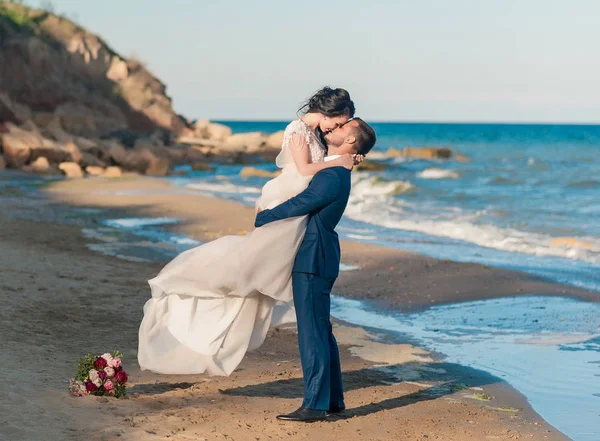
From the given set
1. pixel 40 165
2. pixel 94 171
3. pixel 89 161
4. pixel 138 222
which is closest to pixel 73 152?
pixel 89 161

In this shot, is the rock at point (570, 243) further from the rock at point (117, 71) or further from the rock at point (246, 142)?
the rock at point (117, 71)

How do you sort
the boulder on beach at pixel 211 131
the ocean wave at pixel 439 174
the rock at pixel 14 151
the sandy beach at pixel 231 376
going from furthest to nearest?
the boulder on beach at pixel 211 131 → the ocean wave at pixel 439 174 → the rock at pixel 14 151 → the sandy beach at pixel 231 376

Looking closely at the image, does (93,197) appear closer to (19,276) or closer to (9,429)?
(19,276)

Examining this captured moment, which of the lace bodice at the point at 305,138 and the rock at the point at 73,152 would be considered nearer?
the lace bodice at the point at 305,138

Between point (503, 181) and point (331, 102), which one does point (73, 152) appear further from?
point (331, 102)

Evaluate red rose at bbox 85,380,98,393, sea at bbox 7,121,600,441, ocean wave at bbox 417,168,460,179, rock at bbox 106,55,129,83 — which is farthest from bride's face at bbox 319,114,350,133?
rock at bbox 106,55,129,83

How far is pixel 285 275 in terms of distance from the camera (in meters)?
5.81

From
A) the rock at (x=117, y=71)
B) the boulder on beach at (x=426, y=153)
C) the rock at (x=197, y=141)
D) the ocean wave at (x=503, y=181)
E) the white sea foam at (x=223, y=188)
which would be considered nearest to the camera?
the white sea foam at (x=223, y=188)

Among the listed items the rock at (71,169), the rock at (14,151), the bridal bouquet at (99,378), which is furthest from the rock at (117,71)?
the bridal bouquet at (99,378)

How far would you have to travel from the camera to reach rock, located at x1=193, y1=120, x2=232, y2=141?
63.2 metres

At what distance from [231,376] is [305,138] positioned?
222 centimetres

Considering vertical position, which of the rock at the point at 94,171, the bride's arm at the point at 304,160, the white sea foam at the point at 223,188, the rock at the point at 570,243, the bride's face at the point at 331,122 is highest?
the bride's face at the point at 331,122

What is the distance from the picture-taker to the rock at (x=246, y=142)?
57375 millimetres

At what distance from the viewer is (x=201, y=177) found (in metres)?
38.2
